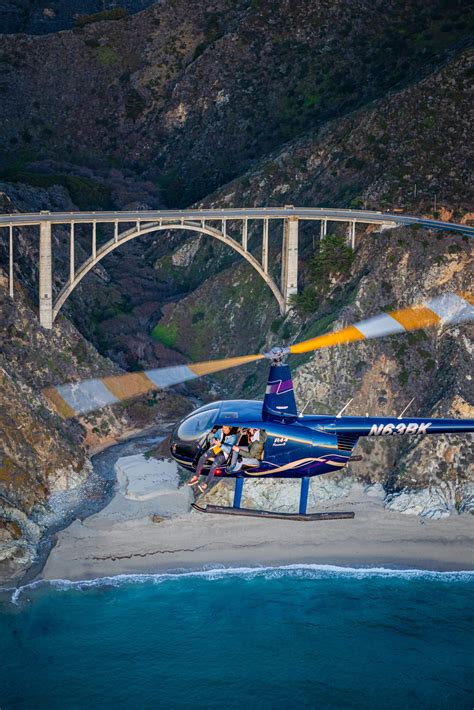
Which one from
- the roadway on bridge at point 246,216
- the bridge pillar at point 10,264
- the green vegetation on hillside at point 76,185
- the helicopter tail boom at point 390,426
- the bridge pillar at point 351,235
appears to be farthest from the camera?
the green vegetation on hillside at point 76,185

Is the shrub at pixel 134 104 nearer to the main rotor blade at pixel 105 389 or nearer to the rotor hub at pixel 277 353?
the main rotor blade at pixel 105 389

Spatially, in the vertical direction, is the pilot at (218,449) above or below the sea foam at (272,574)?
above

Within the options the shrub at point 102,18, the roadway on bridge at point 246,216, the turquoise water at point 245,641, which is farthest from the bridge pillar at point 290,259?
the shrub at point 102,18

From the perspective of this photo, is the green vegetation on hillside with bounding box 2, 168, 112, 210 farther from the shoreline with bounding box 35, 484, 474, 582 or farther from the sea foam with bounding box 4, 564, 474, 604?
the sea foam with bounding box 4, 564, 474, 604

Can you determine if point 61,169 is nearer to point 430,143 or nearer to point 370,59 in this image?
point 370,59

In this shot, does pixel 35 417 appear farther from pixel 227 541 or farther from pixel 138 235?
pixel 138 235

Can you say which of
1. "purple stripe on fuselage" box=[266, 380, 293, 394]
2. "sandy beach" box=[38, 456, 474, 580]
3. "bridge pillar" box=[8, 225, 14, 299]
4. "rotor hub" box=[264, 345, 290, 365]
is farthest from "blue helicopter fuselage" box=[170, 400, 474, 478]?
"bridge pillar" box=[8, 225, 14, 299]
